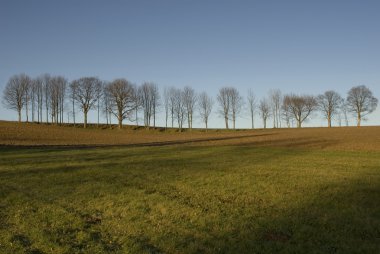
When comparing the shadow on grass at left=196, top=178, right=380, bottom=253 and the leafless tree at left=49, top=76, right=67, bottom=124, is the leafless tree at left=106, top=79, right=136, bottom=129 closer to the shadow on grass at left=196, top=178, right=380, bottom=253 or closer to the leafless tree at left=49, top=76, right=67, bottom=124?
the leafless tree at left=49, top=76, right=67, bottom=124

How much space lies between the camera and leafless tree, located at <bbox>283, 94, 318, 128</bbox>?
11200 centimetres

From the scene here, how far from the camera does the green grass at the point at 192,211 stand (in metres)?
8.00

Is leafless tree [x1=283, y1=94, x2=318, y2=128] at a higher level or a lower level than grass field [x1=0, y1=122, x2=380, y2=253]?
higher

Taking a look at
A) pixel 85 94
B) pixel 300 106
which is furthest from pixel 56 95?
pixel 300 106

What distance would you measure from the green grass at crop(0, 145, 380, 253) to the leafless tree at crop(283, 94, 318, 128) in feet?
319

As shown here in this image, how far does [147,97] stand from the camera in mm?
108000

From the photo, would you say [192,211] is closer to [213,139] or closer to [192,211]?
[192,211]

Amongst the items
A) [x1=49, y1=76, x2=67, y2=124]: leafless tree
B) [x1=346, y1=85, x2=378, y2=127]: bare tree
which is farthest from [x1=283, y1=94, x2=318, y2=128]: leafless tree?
[x1=49, y1=76, x2=67, y2=124]: leafless tree

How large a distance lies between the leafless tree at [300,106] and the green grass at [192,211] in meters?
97.3

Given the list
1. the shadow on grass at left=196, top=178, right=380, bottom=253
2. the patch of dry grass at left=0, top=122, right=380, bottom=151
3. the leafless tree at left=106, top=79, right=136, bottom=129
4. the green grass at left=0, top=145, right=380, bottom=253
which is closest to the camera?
the shadow on grass at left=196, top=178, right=380, bottom=253

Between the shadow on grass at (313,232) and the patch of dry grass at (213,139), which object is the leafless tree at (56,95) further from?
the shadow on grass at (313,232)

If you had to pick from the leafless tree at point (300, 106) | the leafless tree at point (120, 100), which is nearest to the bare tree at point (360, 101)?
the leafless tree at point (300, 106)

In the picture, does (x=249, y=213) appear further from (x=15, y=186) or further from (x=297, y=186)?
(x=15, y=186)

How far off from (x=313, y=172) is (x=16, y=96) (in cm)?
9599
